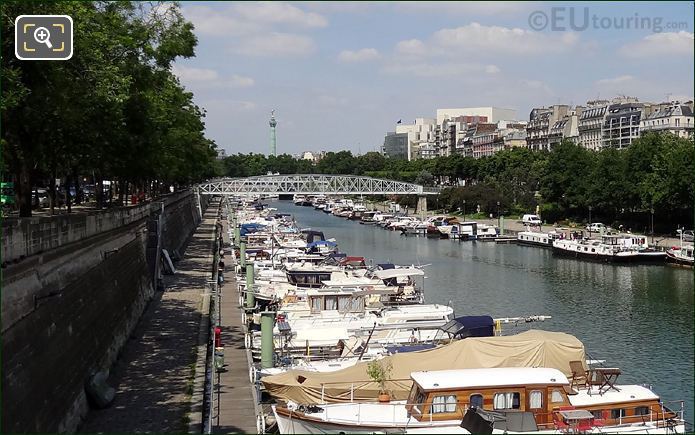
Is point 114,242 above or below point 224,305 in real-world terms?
above

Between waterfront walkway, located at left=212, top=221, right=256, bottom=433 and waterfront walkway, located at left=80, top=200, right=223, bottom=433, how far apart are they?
3.28 feet

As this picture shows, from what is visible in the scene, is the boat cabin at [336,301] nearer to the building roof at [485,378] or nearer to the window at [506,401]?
the building roof at [485,378]

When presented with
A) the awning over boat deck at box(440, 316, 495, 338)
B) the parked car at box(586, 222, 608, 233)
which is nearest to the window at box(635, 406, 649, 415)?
the awning over boat deck at box(440, 316, 495, 338)

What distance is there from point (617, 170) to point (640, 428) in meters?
77.0

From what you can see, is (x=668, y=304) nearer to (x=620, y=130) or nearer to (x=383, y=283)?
(x=383, y=283)

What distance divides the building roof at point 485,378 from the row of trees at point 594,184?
61808mm

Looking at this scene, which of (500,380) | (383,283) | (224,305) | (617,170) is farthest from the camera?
(617,170)

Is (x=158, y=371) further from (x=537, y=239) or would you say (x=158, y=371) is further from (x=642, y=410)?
(x=537, y=239)

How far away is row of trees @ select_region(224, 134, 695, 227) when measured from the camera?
3255 inches

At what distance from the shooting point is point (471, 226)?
102500mm

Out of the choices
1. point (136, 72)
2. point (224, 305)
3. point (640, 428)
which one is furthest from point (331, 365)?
point (136, 72)

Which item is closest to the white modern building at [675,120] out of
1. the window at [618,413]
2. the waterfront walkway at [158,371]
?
the waterfront walkway at [158,371]

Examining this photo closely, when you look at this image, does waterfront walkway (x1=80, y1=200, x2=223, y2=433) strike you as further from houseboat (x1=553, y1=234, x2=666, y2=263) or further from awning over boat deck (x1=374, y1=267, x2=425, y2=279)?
houseboat (x1=553, y1=234, x2=666, y2=263)

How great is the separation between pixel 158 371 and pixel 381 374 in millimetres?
9142
